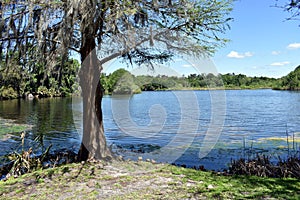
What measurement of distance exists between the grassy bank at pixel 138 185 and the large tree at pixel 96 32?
1485mm

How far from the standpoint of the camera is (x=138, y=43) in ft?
19.6

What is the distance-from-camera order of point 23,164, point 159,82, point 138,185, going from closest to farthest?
1. point 138,185
2. point 23,164
3. point 159,82

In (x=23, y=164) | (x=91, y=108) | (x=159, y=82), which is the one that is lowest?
(x=23, y=164)

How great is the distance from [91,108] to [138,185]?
109 inches

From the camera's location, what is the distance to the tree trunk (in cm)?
698

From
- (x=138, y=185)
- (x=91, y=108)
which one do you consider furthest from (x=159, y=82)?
(x=138, y=185)

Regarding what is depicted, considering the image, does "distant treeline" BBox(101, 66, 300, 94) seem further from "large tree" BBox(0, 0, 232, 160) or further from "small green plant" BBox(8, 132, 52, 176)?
"small green plant" BBox(8, 132, 52, 176)

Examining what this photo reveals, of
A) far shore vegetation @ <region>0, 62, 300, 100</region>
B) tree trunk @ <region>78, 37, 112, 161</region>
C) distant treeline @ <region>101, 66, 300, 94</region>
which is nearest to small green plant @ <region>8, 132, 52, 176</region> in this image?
tree trunk @ <region>78, 37, 112, 161</region>

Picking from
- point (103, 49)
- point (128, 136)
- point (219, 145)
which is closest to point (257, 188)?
point (103, 49)

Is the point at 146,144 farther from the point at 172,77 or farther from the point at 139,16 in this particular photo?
the point at 139,16

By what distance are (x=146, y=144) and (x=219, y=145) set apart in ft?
10.5

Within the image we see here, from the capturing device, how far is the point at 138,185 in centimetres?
506

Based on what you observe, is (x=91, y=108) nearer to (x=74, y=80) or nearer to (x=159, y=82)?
(x=74, y=80)

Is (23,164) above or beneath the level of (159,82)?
beneath
